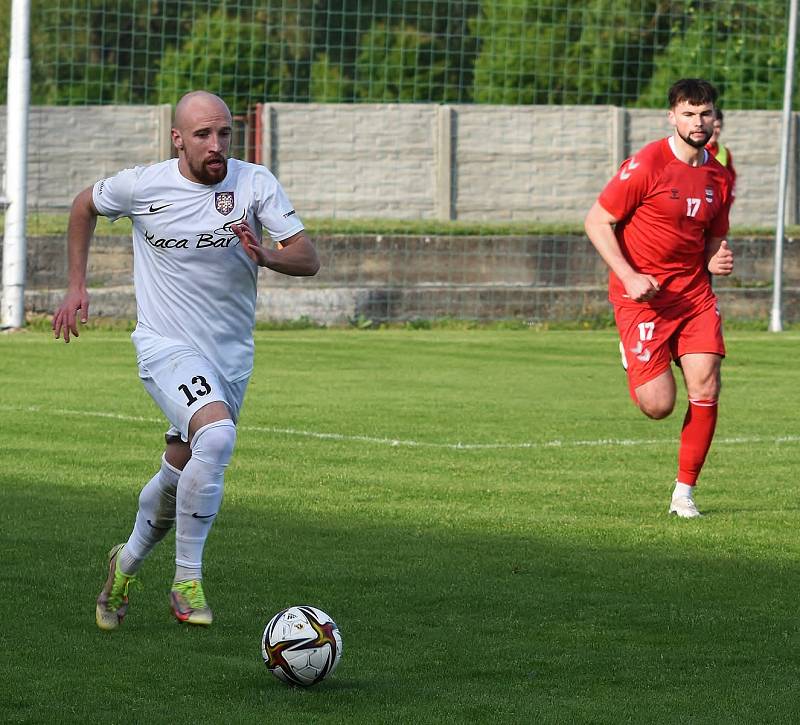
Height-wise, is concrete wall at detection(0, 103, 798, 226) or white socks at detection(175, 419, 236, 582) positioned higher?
concrete wall at detection(0, 103, 798, 226)

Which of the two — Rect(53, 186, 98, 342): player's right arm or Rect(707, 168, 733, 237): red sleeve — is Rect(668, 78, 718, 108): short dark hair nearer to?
Rect(707, 168, 733, 237): red sleeve

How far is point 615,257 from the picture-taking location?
30.0 ft

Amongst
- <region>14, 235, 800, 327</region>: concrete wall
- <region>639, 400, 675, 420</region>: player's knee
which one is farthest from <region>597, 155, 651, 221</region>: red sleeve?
<region>14, 235, 800, 327</region>: concrete wall

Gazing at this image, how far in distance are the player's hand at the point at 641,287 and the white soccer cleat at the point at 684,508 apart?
3.47ft

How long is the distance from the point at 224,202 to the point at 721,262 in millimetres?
3606

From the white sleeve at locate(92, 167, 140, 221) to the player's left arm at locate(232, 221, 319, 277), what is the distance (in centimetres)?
54

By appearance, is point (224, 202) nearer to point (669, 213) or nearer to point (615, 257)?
point (615, 257)

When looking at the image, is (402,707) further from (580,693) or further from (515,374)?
(515,374)

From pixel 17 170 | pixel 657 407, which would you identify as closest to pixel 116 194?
pixel 657 407

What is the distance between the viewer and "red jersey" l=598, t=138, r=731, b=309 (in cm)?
941

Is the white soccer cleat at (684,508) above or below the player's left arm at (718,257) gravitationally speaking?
below

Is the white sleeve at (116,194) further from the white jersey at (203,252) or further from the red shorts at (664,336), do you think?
the red shorts at (664,336)

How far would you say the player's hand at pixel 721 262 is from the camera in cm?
920

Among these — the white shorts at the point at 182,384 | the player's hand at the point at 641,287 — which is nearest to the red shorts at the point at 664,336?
the player's hand at the point at 641,287
